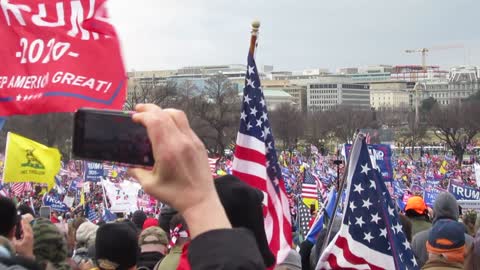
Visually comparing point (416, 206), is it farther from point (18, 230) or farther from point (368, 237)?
point (18, 230)

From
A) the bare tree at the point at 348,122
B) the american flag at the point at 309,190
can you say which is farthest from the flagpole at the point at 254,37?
the bare tree at the point at 348,122

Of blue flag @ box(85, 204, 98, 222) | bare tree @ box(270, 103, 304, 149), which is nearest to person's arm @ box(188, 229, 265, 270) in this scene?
blue flag @ box(85, 204, 98, 222)

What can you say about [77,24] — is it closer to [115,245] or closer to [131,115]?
[115,245]

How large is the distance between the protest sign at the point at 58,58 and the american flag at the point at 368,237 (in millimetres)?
1554

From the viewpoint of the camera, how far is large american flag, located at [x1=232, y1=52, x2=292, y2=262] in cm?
485

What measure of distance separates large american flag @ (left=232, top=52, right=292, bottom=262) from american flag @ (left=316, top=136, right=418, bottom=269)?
0.31m

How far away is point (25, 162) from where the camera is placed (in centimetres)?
1395

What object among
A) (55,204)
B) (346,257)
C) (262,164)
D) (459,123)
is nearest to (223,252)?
(346,257)

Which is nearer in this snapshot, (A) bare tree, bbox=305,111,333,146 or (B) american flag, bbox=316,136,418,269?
(B) american flag, bbox=316,136,418,269

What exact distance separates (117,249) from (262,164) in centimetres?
135

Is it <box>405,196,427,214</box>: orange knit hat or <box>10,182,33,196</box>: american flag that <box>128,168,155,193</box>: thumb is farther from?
<box>10,182,33,196</box>: american flag

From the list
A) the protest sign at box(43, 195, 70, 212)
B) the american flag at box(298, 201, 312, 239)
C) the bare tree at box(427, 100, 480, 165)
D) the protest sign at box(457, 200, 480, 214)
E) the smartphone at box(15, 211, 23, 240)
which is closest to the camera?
the smartphone at box(15, 211, 23, 240)

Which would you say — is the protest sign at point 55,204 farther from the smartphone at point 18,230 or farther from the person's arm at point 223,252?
the person's arm at point 223,252

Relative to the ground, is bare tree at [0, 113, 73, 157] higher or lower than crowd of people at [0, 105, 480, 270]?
lower
